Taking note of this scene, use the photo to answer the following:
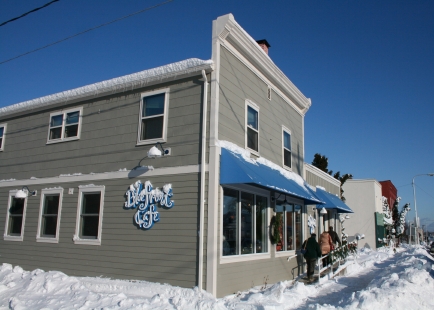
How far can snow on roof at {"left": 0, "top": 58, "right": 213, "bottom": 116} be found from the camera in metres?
10.7

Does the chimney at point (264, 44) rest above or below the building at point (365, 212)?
above

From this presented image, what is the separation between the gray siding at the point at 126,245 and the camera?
10.0 m

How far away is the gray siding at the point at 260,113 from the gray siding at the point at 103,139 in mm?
781

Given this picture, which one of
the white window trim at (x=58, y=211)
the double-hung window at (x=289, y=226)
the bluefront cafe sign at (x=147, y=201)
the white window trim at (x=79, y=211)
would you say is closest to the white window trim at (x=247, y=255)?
the double-hung window at (x=289, y=226)

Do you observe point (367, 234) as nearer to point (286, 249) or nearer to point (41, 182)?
point (286, 249)

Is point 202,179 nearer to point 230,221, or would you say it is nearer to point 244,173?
point 244,173

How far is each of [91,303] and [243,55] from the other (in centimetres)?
769

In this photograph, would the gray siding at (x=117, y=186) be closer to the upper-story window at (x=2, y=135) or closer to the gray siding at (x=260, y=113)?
the gray siding at (x=260, y=113)

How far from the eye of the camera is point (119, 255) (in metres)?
11.1

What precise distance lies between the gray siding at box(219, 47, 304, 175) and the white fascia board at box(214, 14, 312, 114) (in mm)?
352

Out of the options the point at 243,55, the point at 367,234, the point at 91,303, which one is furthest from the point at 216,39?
the point at 367,234

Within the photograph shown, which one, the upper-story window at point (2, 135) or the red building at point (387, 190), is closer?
the upper-story window at point (2, 135)

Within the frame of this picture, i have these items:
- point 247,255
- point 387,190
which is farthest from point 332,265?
point 387,190

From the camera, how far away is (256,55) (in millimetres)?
12430
